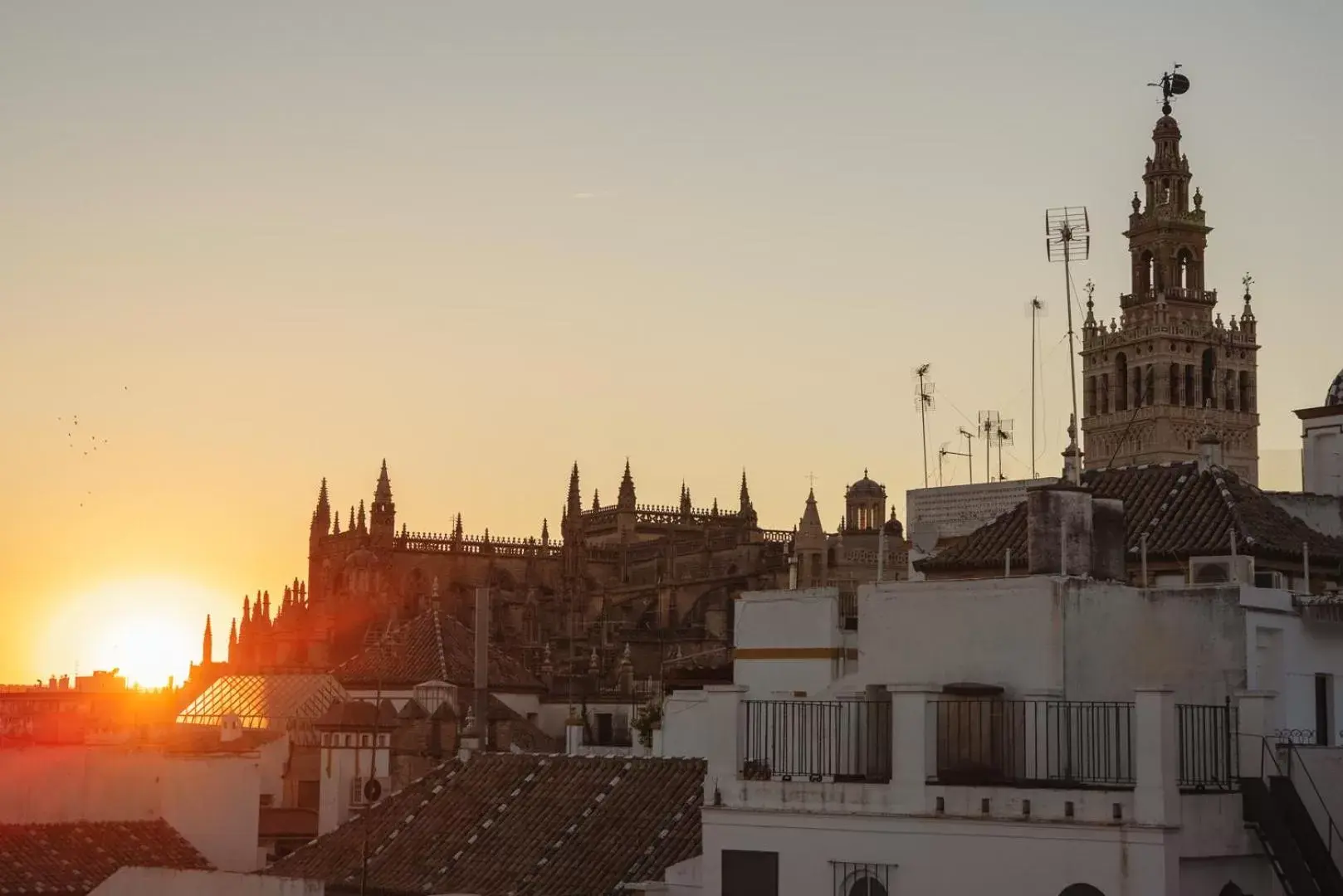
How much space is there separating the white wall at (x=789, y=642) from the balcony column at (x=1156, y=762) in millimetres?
A: 8598

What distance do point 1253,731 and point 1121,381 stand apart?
3355 inches

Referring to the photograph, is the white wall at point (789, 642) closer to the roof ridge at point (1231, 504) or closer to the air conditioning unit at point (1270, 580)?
the air conditioning unit at point (1270, 580)

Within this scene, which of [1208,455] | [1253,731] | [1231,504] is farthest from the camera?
[1208,455]

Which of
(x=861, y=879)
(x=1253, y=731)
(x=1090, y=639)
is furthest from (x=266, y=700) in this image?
(x=1253, y=731)

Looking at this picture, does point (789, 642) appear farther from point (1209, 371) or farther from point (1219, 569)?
point (1209, 371)

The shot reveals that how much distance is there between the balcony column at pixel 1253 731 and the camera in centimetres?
2334

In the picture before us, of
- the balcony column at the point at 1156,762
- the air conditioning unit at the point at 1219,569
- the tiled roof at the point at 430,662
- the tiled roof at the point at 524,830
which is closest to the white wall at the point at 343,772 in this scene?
the tiled roof at the point at 524,830

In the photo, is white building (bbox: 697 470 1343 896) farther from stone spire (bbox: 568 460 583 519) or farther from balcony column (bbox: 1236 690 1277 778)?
stone spire (bbox: 568 460 583 519)

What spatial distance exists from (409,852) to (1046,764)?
1338 cm

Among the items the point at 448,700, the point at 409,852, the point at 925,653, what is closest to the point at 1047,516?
the point at 925,653

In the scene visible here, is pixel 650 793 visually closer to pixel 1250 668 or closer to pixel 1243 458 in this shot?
pixel 1250 668

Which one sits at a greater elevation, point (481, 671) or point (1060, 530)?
point (1060, 530)

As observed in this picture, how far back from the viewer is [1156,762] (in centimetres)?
2145

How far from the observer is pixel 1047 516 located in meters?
25.6
